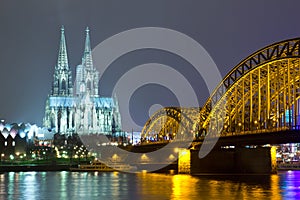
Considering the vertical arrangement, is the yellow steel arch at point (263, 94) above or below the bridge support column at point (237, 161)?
above

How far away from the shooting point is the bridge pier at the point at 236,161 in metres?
94.1

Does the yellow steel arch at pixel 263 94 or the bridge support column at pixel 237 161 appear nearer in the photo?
the yellow steel arch at pixel 263 94

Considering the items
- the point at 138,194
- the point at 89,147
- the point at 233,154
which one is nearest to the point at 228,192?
the point at 138,194

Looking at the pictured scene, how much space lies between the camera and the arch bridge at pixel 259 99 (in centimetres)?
7162

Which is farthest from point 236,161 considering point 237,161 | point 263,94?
point 263,94

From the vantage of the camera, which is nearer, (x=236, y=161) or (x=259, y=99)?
(x=259, y=99)

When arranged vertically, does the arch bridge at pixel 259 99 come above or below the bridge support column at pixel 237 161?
above

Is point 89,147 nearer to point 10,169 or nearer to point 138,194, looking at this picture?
point 10,169

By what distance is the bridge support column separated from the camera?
309ft

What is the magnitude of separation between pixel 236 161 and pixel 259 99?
652 inches

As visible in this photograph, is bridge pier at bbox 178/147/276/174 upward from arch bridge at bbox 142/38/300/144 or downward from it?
downward

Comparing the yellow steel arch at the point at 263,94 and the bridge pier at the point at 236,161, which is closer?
the yellow steel arch at the point at 263,94

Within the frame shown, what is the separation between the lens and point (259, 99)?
8200 cm

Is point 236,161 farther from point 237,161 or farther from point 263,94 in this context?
point 263,94
